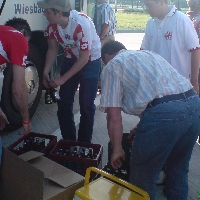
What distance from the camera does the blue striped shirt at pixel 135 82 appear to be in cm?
223

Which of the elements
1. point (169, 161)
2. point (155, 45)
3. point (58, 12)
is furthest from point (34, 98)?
point (169, 161)

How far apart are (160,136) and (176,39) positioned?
132cm

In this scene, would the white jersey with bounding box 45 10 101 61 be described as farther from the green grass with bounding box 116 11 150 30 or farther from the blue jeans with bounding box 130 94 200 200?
the green grass with bounding box 116 11 150 30

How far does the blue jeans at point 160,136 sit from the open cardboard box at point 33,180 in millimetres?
462

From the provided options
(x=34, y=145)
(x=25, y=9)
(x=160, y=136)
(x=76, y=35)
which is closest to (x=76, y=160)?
(x=34, y=145)

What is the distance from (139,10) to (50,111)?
29.8 metres

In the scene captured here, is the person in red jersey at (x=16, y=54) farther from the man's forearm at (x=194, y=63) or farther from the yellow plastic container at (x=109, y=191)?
the man's forearm at (x=194, y=63)

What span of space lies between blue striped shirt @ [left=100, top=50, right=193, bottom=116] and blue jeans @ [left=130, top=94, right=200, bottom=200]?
0.09 metres

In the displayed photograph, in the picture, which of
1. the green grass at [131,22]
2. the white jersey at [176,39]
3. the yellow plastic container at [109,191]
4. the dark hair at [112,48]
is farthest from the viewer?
the green grass at [131,22]

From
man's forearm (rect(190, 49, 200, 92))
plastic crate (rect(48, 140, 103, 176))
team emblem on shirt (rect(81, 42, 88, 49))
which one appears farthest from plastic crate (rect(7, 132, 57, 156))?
man's forearm (rect(190, 49, 200, 92))

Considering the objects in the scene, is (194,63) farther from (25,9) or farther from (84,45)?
(25,9)

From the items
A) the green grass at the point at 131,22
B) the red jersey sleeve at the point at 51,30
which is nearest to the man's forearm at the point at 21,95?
the red jersey sleeve at the point at 51,30

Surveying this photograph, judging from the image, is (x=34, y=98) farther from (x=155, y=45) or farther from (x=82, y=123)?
(x=155, y=45)

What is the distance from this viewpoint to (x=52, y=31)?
12.5 ft
